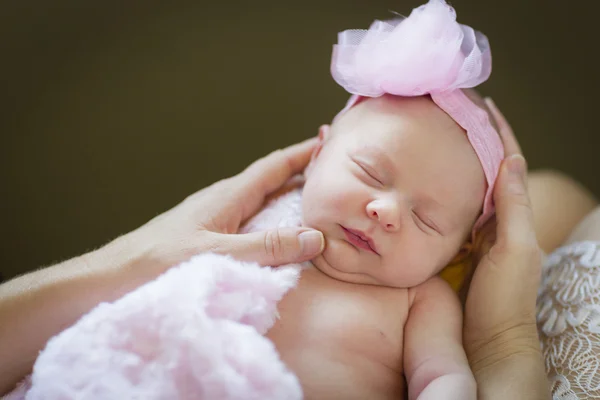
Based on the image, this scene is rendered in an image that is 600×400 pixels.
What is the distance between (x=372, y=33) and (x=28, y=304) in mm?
859

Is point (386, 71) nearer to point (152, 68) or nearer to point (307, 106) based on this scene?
point (307, 106)

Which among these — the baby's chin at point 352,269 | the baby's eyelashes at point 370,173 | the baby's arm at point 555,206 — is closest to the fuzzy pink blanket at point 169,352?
the baby's chin at point 352,269

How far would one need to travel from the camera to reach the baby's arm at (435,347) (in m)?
0.97

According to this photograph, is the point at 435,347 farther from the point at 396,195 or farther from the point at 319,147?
the point at 319,147

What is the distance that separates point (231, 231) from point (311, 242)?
0.71 feet

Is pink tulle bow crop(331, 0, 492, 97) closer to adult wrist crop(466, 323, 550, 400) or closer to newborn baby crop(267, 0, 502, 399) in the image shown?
newborn baby crop(267, 0, 502, 399)

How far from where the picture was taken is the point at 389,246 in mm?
1076

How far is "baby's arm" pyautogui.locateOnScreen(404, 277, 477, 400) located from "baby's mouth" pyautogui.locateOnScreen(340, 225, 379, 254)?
168mm

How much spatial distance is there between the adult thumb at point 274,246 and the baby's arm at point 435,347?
0.26 metres

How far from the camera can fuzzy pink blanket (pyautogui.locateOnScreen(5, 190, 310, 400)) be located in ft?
2.65

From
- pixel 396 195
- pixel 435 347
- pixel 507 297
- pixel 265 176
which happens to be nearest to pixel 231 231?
pixel 265 176

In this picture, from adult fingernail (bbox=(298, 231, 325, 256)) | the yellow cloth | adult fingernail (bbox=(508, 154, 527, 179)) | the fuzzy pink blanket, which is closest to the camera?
the fuzzy pink blanket

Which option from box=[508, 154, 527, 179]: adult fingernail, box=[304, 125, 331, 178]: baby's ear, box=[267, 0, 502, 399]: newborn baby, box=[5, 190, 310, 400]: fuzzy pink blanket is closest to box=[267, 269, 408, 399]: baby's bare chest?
box=[267, 0, 502, 399]: newborn baby

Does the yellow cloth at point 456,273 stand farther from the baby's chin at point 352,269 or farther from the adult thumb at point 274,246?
the adult thumb at point 274,246
